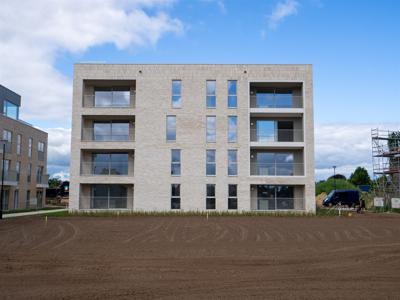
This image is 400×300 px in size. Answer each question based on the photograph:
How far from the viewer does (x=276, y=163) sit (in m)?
33.6

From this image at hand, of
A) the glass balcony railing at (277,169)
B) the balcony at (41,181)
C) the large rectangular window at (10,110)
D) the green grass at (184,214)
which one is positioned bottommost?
the green grass at (184,214)

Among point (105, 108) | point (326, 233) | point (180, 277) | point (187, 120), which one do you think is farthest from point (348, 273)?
point (105, 108)

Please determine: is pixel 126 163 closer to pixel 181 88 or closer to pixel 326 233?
pixel 181 88

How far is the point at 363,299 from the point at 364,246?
7406 millimetres

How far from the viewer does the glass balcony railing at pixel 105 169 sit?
33.3 meters

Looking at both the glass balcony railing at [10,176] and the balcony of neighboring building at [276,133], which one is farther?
the glass balcony railing at [10,176]

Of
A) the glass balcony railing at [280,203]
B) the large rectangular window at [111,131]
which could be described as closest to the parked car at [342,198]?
the glass balcony railing at [280,203]

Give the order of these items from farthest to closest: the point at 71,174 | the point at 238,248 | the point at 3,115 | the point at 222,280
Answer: the point at 3,115, the point at 71,174, the point at 238,248, the point at 222,280

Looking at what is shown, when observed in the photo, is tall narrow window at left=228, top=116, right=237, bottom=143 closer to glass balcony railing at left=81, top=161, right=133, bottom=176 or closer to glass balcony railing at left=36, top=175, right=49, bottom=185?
glass balcony railing at left=81, top=161, right=133, bottom=176

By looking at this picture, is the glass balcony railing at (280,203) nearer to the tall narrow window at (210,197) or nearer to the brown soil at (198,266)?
the tall narrow window at (210,197)

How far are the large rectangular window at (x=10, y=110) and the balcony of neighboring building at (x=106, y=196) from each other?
1331 centimetres

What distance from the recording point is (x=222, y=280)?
30.7 ft

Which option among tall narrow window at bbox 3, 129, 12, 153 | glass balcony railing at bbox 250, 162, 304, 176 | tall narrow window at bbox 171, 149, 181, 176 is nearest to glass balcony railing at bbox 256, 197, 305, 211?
glass balcony railing at bbox 250, 162, 304, 176

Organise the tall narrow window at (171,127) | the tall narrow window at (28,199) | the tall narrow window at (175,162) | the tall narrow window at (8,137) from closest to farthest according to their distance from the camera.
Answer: the tall narrow window at (175,162), the tall narrow window at (171,127), the tall narrow window at (8,137), the tall narrow window at (28,199)
